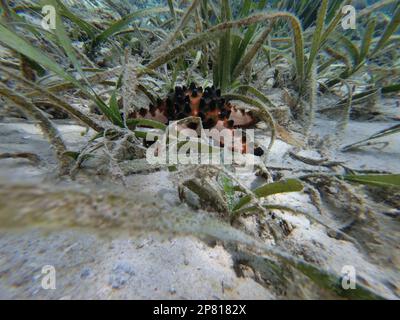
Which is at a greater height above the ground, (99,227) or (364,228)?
(99,227)

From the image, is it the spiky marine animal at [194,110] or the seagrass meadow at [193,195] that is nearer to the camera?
the seagrass meadow at [193,195]

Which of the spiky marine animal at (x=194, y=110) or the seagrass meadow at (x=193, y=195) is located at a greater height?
the spiky marine animal at (x=194, y=110)

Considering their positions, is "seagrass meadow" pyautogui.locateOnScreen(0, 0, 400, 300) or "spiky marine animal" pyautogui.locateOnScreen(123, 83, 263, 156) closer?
"seagrass meadow" pyautogui.locateOnScreen(0, 0, 400, 300)

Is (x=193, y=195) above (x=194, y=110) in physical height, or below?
below

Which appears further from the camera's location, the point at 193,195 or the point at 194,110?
the point at 194,110

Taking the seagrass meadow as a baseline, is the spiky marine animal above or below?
Answer: above
